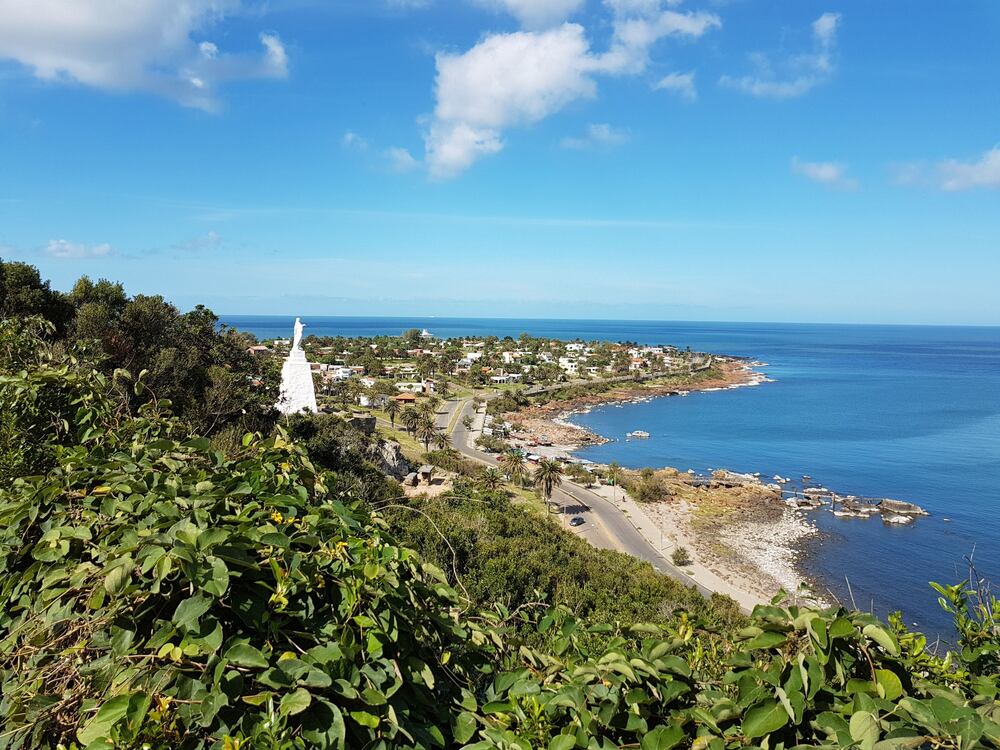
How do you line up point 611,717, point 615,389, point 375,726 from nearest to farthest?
point 375,726
point 611,717
point 615,389

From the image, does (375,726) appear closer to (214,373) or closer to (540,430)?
(214,373)

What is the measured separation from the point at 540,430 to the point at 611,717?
51.2 metres

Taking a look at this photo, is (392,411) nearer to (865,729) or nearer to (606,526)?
(606,526)

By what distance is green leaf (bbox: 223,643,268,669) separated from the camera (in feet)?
3.88

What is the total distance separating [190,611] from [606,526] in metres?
27.5

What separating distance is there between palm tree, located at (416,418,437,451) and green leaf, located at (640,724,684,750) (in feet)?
121

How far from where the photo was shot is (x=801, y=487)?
3669cm

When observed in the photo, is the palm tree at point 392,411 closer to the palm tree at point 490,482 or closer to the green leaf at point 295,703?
the palm tree at point 490,482

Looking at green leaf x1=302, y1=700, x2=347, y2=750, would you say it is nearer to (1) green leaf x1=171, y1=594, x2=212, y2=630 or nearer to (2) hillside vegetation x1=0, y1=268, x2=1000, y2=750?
(2) hillside vegetation x1=0, y1=268, x2=1000, y2=750

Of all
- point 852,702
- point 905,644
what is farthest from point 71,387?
point 905,644

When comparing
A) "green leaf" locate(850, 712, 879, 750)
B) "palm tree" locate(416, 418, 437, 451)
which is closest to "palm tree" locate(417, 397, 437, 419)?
"palm tree" locate(416, 418, 437, 451)

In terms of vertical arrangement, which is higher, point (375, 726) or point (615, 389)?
point (375, 726)

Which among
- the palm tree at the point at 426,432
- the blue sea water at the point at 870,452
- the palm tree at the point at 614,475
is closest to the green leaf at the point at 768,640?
the blue sea water at the point at 870,452

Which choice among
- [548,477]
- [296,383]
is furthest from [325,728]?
[548,477]
